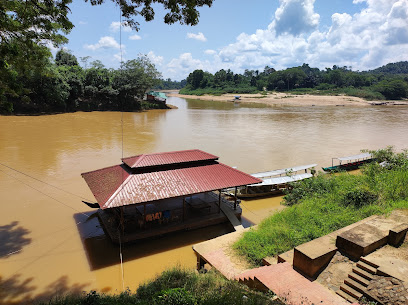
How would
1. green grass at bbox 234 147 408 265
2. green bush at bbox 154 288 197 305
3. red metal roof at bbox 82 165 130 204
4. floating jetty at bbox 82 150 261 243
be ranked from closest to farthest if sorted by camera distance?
green bush at bbox 154 288 197 305 → green grass at bbox 234 147 408 265 → red metal roof at bbox 82 165 130 204 → floating jetty at bbox 82 150 261 243

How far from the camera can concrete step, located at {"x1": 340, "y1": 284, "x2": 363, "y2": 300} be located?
5957 millimetres

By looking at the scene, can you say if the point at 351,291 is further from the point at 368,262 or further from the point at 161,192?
the point at 161,192

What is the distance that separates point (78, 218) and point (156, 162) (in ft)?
15.0

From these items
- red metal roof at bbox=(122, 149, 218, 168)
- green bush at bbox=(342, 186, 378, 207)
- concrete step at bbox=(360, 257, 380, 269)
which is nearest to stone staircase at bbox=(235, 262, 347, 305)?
concrete step at bbox=(360, 257, 380, 269)

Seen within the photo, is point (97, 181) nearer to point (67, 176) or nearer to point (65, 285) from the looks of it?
point (65, 285)

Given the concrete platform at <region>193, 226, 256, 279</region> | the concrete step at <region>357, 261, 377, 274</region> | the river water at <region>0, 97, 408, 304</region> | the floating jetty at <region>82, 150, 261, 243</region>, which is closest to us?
the concrete step at <region>357, 261, 377, 274</region>

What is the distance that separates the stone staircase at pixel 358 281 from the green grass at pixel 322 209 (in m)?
1.83

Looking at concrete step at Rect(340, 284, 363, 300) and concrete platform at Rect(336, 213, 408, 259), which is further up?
concrete platform at Rect(336, 213, 408, 259)

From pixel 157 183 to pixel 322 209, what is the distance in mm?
6010

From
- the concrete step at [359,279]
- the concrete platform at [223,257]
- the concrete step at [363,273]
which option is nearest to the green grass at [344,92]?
the concrete platform at [223,257]

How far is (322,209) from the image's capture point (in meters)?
10.4

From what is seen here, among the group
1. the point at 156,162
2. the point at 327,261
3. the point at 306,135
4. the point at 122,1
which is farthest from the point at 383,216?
the point at 306,135

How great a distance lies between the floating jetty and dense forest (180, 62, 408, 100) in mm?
84749

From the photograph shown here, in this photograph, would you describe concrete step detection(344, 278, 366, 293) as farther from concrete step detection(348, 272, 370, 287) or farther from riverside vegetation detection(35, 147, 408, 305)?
riverside vegetation detection(35, 147, 408, 305)
